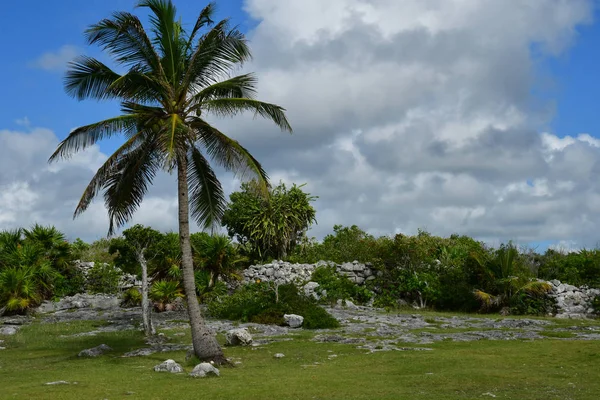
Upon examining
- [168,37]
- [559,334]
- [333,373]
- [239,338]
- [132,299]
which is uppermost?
[168,37]

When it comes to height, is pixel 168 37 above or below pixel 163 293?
above

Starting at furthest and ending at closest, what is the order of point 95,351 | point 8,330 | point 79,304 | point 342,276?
point 342,276 → point 79,304 → point 8,330 → point 95,351

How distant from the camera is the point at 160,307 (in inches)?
1172

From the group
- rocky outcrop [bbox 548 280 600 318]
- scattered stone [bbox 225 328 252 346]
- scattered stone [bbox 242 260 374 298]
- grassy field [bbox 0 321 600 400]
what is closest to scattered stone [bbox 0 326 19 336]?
grassy field [bbox 0 321 600 400]

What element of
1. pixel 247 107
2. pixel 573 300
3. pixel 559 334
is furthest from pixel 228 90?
pixel 573 300

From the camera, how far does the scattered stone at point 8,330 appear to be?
2438 centimetres

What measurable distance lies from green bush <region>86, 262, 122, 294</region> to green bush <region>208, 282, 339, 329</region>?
31.5ft

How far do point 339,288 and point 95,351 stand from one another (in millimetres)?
15833

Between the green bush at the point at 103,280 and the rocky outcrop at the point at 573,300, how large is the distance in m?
23.1

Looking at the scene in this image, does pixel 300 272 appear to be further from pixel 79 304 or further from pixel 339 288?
pixel 79 304

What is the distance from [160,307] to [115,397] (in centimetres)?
1776

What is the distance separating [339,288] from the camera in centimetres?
3316

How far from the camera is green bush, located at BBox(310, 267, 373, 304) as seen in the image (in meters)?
32.5

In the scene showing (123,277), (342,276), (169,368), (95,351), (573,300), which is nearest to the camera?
(169,368)
